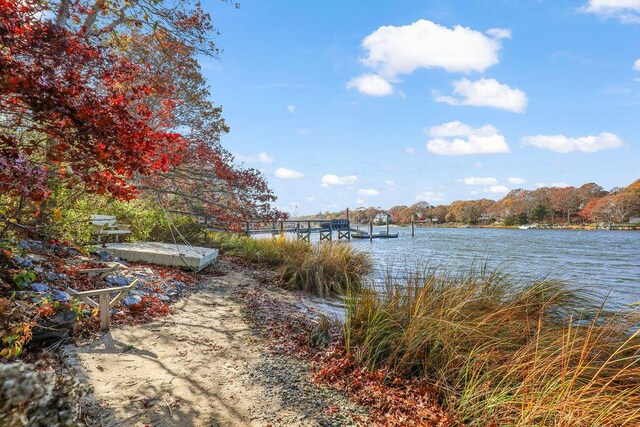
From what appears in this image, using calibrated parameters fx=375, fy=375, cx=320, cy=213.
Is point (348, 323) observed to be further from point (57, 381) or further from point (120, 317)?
point (57, 381)

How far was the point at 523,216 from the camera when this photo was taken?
80500 mm

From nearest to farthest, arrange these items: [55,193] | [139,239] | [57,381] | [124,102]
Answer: [57,381] → [124,102] → [55,193] → [139,239]

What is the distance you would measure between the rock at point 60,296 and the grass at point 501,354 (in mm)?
3288

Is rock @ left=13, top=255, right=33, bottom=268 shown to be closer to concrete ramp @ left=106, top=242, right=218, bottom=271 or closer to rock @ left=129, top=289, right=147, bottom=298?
rock @ left=129, top=289, right=147, bottom=298

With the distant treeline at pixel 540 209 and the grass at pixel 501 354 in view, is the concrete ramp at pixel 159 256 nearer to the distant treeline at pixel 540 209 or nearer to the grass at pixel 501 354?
the grass at pixel 501 354

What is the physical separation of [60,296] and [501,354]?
15.8ft

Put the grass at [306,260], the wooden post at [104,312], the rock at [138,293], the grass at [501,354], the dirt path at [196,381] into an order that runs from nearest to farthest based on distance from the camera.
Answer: the grass at [501,354]
the dirt path at [196,381]
the wooden post at [104,312]
the rock at [138,293]
the grass at [306,260]

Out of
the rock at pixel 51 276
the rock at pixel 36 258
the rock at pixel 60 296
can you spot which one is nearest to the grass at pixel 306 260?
the rock at pixel 60 296

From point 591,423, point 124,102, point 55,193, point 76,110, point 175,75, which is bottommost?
point 591,423

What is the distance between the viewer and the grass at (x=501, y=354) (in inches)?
101

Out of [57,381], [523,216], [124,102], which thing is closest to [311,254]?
[124,102]

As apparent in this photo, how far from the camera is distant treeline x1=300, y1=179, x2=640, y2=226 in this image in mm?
67312

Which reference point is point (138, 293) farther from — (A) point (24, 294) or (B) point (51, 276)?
(A) point (24, 294)

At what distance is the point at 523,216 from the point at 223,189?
83983 millimetres
